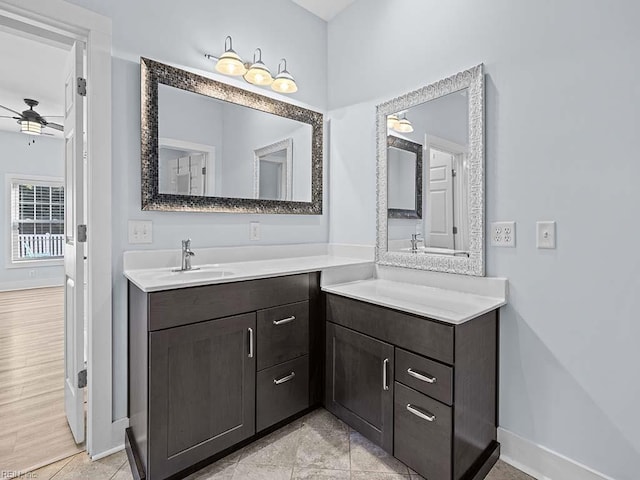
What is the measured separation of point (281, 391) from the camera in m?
1.83

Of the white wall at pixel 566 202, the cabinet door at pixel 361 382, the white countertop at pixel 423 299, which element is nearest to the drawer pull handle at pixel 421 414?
the cabinet door at pixel 361 382

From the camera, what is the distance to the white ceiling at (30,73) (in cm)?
298

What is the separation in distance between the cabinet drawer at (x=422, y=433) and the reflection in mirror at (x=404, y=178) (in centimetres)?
110

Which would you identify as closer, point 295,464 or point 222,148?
point 295,464

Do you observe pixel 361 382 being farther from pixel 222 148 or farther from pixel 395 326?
pixel 222 148

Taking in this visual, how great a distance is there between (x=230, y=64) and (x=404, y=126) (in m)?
1.14

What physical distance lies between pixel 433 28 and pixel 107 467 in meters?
2.93

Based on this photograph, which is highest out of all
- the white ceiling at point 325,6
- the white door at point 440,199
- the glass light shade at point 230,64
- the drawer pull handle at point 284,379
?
the white ceiling at point 325,6

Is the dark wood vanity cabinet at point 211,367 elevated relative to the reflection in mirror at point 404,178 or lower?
lower

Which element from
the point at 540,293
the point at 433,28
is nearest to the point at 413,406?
the point at 540,293

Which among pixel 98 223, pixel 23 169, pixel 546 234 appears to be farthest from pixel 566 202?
pixel 23 169

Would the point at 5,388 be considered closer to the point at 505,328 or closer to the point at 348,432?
the point at 348,432

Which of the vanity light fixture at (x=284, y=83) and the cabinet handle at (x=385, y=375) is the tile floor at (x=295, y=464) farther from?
the vanity light fixture at (x=284, y=83)

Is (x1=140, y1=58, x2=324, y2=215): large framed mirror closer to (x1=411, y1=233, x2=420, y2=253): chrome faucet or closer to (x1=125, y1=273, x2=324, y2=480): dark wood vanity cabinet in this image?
(x1=125, y1=273, x2=324, y2=480): dark wood vanity cabinet
